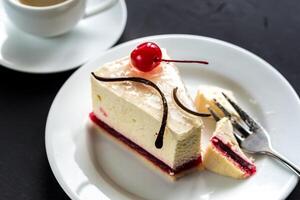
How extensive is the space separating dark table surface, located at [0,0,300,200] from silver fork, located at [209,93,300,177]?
112mm

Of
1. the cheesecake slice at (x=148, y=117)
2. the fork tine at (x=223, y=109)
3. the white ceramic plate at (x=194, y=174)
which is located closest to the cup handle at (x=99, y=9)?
the white ceramic plate at (x=194, y=174)

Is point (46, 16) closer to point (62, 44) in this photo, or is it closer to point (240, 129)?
point (62, 44)

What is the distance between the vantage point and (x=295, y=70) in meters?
1.45

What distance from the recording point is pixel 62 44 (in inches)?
58.9

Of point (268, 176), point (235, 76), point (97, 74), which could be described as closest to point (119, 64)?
point (97, 74)

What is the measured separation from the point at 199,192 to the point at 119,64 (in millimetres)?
359

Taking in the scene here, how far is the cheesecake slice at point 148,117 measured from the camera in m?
1.13

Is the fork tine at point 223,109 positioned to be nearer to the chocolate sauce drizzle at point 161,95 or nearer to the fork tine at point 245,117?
the fork tine at point 245,117

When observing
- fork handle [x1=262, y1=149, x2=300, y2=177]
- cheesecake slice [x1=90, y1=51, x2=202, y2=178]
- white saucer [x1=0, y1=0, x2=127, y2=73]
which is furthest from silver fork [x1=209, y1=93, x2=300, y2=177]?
white saucer [x1=0, y1=0, x2=127, y2=73]

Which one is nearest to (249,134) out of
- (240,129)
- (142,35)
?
(240,129)

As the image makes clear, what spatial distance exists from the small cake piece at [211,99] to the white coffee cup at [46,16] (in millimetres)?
423

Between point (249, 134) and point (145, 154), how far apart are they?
0.25 meters

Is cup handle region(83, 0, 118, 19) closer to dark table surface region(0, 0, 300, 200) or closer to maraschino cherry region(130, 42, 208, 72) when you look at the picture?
dark table surface region(0, 0, 300, 200)

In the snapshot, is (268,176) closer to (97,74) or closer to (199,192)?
(199,192)
